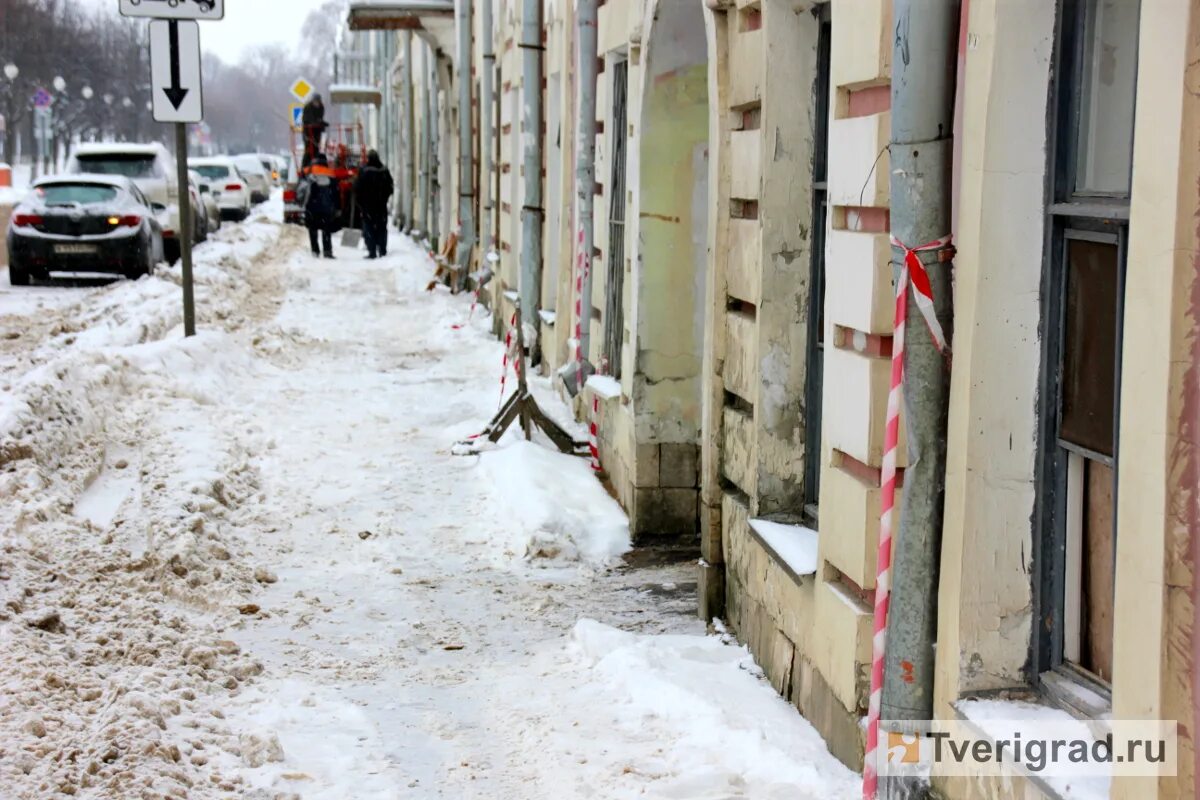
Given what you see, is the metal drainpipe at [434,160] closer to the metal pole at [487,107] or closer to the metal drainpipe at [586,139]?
the metal pole at [487,107]

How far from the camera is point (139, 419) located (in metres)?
9.97

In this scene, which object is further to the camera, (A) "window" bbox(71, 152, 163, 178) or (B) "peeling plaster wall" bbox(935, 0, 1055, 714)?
(A) "window" bbox(71, 152, 163, 178)

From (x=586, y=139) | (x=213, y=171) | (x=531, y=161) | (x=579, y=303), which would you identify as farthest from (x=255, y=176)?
(x=586, y=139)

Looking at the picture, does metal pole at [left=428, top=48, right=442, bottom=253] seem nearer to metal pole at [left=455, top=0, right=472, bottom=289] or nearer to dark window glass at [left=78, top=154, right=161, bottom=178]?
dark window glass at [left=78, top=154, right=161, bottom=178]

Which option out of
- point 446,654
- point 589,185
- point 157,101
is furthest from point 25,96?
point 446,654

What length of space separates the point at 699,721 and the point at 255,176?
50810mm

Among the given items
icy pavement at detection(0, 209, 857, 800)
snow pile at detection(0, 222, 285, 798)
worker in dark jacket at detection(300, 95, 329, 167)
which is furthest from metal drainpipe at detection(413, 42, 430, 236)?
icy pavement at detection(0, 209, 857, 800)

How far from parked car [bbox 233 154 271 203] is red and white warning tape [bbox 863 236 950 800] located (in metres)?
49.2

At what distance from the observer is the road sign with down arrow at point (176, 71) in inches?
490

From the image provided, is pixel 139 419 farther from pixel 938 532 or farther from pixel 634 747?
pixel 938 532

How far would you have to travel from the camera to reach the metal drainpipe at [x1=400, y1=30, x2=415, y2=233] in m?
34.7

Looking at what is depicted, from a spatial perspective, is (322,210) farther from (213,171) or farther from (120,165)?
(213,171)

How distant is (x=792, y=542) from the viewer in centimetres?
554

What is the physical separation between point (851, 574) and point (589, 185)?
5.69 meters
